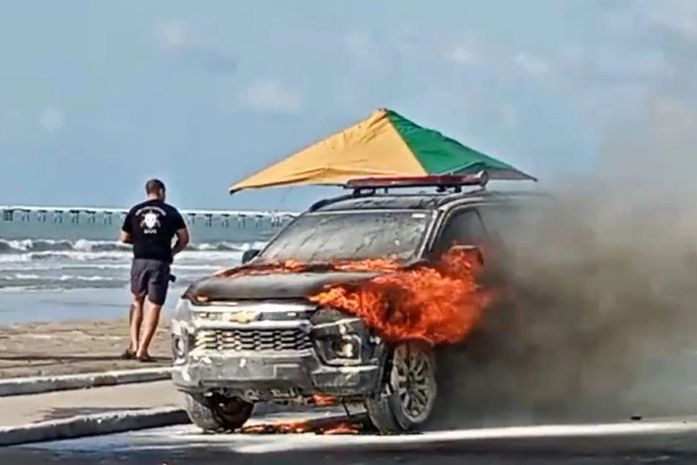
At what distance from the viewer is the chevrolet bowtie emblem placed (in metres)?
12.3

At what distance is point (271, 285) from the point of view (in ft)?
40.6

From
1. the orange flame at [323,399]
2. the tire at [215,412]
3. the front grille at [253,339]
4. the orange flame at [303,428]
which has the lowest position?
the orange flame at [303,428]

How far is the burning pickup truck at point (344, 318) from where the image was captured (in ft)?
39.9

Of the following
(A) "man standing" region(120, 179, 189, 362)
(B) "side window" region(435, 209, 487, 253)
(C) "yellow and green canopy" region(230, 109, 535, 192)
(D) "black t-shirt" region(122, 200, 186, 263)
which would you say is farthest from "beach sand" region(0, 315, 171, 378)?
(B) "side window" region(435, 209, 487, 253)

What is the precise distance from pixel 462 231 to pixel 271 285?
6.29 ft

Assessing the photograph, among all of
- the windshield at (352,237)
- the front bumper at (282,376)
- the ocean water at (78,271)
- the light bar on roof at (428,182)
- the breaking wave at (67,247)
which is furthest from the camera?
the breaking wave at (67,247)

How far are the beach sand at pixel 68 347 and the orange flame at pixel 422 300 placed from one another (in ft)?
17.4

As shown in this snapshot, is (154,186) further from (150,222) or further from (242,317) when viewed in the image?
(242,317)

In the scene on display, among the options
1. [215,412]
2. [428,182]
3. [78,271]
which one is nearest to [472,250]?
[428,182]

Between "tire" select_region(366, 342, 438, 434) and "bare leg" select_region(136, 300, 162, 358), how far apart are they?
5.32 meters

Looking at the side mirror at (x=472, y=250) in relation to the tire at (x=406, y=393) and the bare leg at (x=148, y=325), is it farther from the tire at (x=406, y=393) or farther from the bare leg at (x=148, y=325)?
the bare leg at (x=148, y=325)

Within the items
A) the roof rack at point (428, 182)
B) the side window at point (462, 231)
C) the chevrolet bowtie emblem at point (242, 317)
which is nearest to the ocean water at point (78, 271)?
the roof rack at point (428, 182)

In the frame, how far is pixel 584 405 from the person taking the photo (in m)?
14.4

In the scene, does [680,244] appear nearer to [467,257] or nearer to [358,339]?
[467,257]
